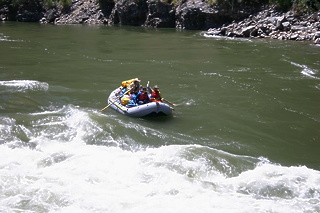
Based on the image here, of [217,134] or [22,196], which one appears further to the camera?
[217,134]

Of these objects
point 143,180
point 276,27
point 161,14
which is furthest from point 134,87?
A: point 161,14

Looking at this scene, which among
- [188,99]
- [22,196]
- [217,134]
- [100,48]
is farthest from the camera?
[100,48]

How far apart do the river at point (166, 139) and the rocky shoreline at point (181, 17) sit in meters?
7.81

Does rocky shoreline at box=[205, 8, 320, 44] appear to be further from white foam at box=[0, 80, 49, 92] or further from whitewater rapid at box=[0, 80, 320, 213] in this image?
whitewater rapid at box=[0, 80, 320, 213]

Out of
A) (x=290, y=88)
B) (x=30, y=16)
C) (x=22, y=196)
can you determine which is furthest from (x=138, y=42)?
(x=30, y=16)

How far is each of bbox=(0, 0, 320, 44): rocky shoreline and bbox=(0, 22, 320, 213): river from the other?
7809 millimetres

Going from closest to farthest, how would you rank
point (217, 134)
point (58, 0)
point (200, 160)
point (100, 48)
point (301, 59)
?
point (200, 160) → point (217, 134) → point (301, 59) → point (100, 48) → point (58, 0)

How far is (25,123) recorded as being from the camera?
11.2 m

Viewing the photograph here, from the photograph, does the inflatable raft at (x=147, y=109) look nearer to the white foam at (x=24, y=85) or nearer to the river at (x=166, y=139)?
the river at (x=166, y=139)

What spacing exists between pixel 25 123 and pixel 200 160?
5294mm

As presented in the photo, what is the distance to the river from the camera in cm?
769

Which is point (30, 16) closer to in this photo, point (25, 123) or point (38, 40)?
point (38, 40)

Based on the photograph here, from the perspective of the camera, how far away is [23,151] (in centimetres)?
945

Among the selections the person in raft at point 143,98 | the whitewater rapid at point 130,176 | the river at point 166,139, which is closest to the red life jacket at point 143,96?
the person in raft at point 143,98
